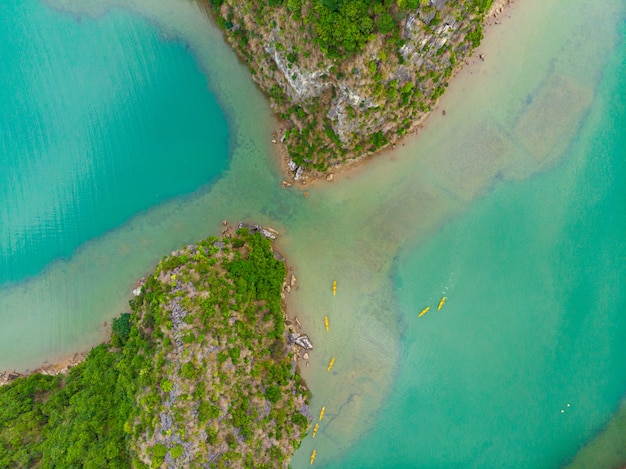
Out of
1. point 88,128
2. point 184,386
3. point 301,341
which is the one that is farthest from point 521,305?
point 88,128

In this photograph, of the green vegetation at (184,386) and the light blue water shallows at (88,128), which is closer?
the green vegetation at (184,386)

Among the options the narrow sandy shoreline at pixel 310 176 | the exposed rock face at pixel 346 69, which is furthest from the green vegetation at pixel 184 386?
the exposed rock face at pixel 346 69

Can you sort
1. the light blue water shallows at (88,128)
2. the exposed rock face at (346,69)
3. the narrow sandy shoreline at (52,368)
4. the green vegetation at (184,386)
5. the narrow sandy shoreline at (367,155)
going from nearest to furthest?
the exposed rock face at (346,69) < the green vegetation at (184,386) < the narrow sandy shoreline at (367,155) < the narrow sandy shoreline at (52,368) < the light blue water shallows at (88,128)

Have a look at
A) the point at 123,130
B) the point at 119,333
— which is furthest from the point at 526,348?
the point at 123,130

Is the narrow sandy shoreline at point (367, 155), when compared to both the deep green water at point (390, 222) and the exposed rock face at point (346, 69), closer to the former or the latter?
the exposed rock face at point (346, 69)

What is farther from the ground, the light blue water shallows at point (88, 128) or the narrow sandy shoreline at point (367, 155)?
the narrow sandy shoreline at point (367, 155)

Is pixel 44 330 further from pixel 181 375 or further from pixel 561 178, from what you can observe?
pixel 561 178
